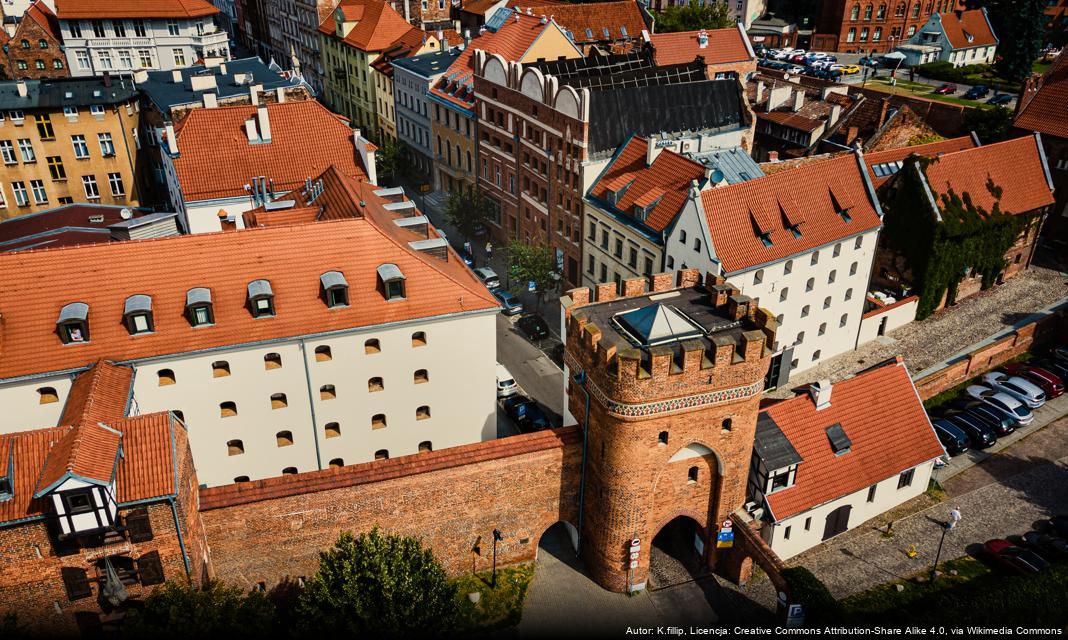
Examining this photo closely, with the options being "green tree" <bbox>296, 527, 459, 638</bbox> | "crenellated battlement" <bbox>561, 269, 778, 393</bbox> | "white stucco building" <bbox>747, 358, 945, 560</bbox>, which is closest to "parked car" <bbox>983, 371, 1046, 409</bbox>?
"white stucco building" <bbox>747, 358, 945, 560</bbox>

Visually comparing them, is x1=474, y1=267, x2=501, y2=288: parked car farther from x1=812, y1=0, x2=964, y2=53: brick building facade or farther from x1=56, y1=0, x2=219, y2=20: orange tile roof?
x1=812, y1=0, x2=964, y2=53: brick building facade

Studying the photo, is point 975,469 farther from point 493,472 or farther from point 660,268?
point 493,472

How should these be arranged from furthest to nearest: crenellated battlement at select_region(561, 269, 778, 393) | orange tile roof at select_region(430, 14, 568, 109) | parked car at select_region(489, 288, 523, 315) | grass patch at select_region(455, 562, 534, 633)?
1. orange tile roof at select_region(430, 14, 568, 109)
2. parked car at select_region(489, 288, 523, 315)
3. grass patch at select_region(455, 562, 534, 633)
4. crenellated battlement at select_region(561, 269, 778, 393)

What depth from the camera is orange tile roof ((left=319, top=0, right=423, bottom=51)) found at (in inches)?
4008

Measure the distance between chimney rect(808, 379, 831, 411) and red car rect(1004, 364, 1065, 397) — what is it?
2295cm

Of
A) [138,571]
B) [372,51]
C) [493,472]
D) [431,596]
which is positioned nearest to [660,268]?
[493,472]

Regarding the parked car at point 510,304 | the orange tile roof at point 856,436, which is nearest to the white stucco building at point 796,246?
the orange tile roof at point 856,436

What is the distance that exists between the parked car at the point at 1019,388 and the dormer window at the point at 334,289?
146 ft

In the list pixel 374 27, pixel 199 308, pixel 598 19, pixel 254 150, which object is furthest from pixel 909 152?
pixel 374 27

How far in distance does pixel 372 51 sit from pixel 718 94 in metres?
49.5

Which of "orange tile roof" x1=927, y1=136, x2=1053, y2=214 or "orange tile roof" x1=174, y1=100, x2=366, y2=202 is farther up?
"orange tile roof" x1=174, y1=100, x2=366, y2=202

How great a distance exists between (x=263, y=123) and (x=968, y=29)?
377 ft

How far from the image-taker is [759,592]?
40.7 metres

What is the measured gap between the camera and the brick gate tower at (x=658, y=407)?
114ft
